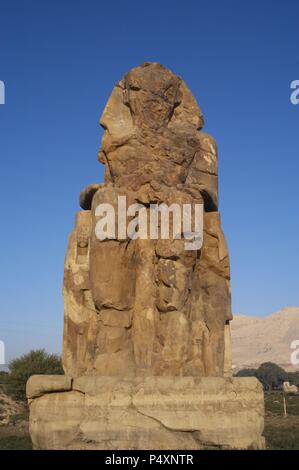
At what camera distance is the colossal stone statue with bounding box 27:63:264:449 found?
A: 6.89 metres

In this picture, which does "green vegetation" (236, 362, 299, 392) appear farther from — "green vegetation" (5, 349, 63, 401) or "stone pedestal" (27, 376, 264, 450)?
"stone pedestal" (27, 376, 264, 450)

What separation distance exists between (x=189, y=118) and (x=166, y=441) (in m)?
5.02

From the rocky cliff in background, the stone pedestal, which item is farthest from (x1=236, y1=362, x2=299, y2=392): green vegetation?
the stone pedestal

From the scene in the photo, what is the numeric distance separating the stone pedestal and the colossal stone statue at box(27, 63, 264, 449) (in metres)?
0.01

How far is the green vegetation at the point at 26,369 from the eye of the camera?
24.3 metres

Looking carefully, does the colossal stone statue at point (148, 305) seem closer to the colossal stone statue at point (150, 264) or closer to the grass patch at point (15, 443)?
the colossal stone statue at point (150, 264)

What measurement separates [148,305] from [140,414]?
1.55 m

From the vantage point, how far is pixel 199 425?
688 centimetres

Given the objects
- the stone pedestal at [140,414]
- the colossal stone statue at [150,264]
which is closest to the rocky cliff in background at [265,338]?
the colossal stone statue at [150,264]

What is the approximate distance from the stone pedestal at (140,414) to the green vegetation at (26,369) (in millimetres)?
17812

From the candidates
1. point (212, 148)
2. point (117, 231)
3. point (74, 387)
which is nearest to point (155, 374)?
point (74, 387)

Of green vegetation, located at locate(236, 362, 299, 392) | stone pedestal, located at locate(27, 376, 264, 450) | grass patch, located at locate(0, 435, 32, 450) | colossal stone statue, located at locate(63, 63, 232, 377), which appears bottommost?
green vegetation, located at locate(236, 362, 299, 392)

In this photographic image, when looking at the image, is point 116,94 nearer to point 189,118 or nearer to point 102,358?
point 189,118

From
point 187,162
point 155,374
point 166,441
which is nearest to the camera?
point 166,441
